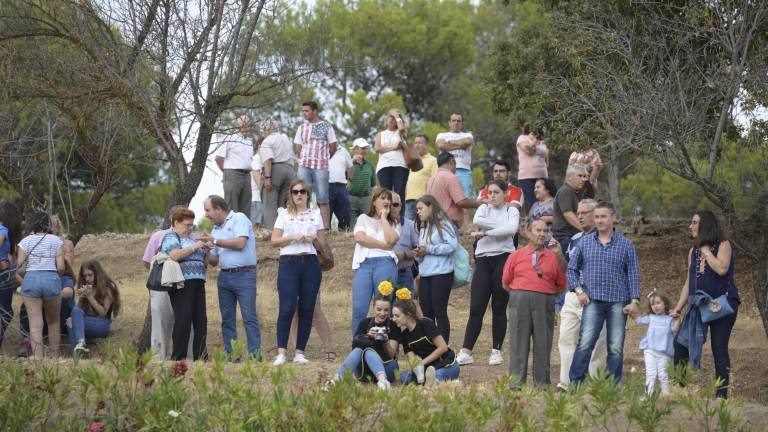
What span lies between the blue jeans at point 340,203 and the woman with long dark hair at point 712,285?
777cm

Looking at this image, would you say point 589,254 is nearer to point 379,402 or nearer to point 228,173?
point 379,402

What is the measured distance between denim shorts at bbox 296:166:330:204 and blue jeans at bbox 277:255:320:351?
5.10 m

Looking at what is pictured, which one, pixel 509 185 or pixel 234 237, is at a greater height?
pixel 509 185

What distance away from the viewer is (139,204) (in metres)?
36.2

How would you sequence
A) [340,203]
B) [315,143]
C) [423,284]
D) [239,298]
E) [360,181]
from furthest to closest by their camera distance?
1. [360,181]
2. [340,203]
3. [315,143]
4. [423,284]
5. [239,298]

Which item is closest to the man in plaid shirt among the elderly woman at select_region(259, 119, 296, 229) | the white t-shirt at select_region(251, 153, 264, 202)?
the elderly woman at select_region(259, 119, 296, 229)

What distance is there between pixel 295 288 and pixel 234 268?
611 millimetres

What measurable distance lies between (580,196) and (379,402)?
5998mm

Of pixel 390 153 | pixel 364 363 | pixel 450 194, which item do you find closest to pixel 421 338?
pixel 364 363

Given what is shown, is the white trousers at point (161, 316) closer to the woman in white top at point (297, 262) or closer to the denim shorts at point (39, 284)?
the woman in white top at point (297, 262)

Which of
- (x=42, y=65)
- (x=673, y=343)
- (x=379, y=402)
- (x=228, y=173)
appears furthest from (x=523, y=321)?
(x=228, y=173)

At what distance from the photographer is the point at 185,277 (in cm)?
1118

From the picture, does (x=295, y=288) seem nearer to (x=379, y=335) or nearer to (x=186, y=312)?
(x=186, y=312)

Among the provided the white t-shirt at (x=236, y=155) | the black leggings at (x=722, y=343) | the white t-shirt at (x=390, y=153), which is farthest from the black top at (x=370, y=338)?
the white t-shirt at (x=236, y=155)
